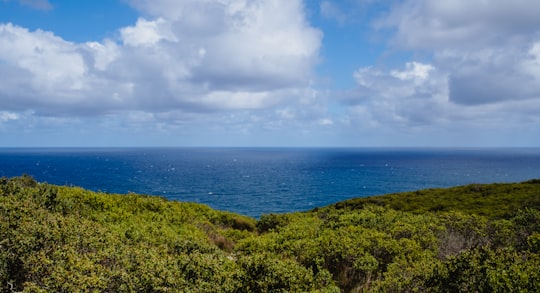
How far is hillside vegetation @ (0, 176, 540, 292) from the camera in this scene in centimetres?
811

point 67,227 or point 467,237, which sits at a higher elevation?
point 67,227

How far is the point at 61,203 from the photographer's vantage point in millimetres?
16453

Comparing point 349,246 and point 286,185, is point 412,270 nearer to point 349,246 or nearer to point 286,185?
point 349,246

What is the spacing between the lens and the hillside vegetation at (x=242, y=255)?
8109 mm

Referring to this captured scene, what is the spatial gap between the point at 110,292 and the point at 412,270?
880 centimetres

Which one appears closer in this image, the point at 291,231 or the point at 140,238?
the point at 140,238

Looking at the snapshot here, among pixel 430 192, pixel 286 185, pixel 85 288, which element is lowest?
pixel 286 185

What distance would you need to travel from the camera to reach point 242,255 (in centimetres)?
1286

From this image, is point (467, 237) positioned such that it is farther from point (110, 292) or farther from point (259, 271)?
point (110, 292)

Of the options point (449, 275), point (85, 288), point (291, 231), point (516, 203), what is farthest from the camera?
point (516, 203)

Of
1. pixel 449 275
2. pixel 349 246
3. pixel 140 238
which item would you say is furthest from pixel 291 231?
pixel 449 275

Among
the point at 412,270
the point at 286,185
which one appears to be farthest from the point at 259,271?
the point at 286,185

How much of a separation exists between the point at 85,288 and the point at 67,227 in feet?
14.6

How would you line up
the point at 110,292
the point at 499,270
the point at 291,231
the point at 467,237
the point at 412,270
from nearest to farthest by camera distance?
the point at 110,292 < the point at 499,270 < the point at 412,270 < the point at 467,237 < the point at 291,231
